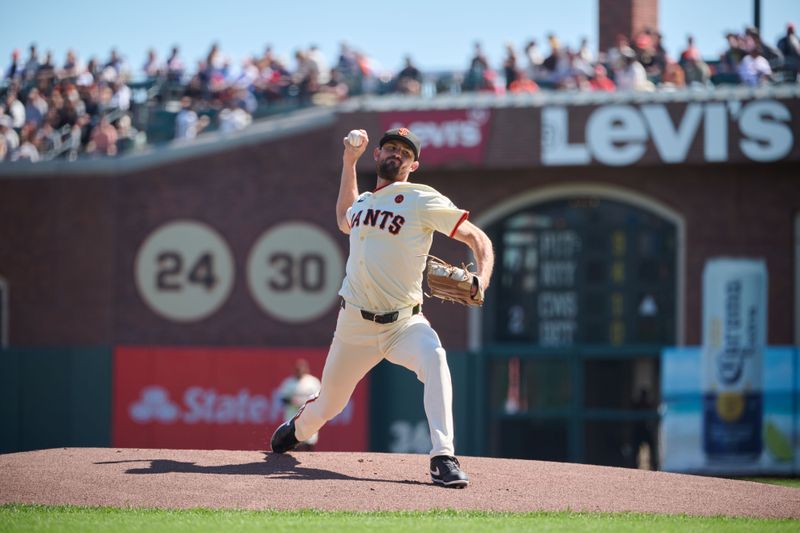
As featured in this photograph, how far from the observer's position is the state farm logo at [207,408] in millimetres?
20172

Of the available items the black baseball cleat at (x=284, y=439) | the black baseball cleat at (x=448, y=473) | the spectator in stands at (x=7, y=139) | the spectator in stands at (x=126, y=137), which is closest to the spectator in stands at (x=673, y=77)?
the spectator in stands at (x=126, y=137)

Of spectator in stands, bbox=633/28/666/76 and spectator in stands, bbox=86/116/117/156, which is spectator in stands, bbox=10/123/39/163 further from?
spectator in stands, bbox=633/28/666/76

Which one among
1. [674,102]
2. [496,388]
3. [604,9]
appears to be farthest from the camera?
[604,9]

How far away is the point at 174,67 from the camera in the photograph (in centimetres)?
2292

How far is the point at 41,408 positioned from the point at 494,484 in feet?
47.3

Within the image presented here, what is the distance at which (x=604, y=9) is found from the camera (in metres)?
22.0

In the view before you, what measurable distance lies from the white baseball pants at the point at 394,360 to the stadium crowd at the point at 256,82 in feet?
39.7

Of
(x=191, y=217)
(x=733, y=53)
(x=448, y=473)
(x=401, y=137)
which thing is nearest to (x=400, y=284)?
(x=401, y=137)

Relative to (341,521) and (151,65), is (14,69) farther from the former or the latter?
(341,521)

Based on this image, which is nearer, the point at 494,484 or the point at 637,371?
the point at 494,484

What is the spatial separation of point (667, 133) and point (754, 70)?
1.96 metres

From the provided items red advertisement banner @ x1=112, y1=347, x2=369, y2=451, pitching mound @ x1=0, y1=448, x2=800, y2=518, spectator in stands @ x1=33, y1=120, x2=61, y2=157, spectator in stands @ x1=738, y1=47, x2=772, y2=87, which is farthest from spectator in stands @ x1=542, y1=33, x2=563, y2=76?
pitching mound @ x1=0, y1=448, x2=800, y2=518

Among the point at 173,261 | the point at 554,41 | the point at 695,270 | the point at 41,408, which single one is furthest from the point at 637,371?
the point at 41,408

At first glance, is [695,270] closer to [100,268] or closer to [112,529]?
[100,268]
